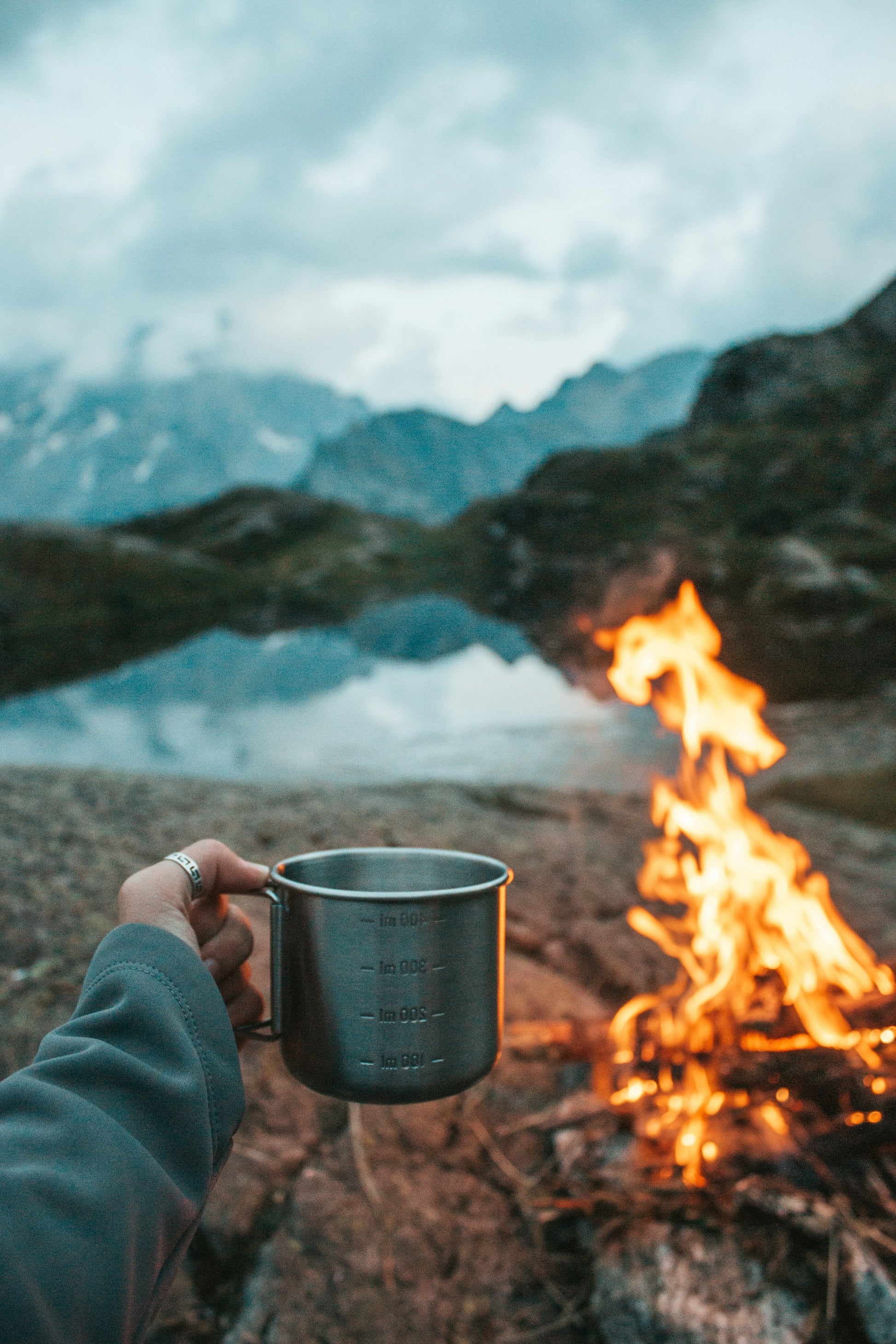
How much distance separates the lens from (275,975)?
159 cm

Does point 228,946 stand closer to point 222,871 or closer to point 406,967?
point 222,871

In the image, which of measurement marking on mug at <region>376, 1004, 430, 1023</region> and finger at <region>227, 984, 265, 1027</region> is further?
finger at <region>227, 984, 265, 1027</region>

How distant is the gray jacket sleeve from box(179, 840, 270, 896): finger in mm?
265

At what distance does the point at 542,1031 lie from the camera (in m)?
3.41

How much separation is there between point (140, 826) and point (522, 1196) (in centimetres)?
253

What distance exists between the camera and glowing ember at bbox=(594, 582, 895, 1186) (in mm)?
2791

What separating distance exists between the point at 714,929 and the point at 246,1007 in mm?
2388

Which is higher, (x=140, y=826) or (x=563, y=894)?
(x=140, y=826)

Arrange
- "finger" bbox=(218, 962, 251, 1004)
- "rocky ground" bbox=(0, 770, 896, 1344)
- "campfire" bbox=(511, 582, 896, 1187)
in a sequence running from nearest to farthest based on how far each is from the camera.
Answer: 1. "finger" bbox=(218, 962, 251, 1004)
2. "rocky ground" bbox=(0, 770, 896, 1344)
3. "campfire" bbox=(511, 582, 896, 1187)

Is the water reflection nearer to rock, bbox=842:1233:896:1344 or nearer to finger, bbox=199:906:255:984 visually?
finger, bbox=199:906:255:984

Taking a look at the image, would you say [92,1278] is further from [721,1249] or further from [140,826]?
[140,826]

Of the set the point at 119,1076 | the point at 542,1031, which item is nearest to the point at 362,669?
the point at 542,1031

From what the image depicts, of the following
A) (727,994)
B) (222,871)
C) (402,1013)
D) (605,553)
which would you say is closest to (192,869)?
(222,871)

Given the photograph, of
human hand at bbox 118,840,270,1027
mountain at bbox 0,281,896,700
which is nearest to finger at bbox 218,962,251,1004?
human hand at bbox 118,840,270,1027
